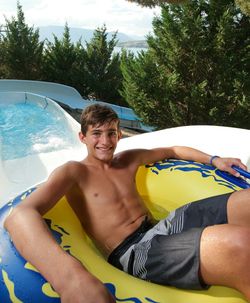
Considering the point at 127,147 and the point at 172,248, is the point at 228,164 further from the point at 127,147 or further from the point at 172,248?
the point at 127,147

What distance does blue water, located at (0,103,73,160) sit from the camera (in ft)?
18.3

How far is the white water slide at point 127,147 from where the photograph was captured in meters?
2.80

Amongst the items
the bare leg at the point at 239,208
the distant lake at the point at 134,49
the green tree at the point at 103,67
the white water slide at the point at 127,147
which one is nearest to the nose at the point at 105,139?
the bare leg at the point at 239,208

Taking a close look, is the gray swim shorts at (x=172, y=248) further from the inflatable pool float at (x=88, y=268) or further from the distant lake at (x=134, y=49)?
the distant lake at (x=134, y=49)

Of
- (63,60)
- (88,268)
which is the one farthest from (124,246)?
(63,60)

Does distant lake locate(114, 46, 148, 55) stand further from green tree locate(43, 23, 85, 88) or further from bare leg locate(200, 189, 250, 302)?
bare leg locate(200, 189, 250, 302)

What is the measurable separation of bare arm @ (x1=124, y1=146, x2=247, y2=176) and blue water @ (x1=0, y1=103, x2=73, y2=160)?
341 cm

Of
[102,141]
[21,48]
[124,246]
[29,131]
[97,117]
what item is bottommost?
[29,131]

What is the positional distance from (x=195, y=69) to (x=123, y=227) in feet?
13.9

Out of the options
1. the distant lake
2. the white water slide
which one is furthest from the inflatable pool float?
the distant lake

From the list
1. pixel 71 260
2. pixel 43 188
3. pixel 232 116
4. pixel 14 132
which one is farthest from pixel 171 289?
pixel 14 132

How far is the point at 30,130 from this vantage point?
6.68 m

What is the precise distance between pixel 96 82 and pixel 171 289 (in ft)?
27.1

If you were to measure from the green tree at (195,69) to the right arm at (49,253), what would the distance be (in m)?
4.14
